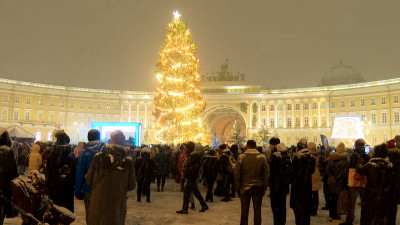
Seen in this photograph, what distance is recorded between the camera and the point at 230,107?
63.6m

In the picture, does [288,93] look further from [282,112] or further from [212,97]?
[212,97]

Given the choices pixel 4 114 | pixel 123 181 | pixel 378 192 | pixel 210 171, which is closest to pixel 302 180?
pixel 378 192

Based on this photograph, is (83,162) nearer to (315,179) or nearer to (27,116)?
(315,179)

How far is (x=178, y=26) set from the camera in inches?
949

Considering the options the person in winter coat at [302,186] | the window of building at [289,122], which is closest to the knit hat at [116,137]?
the person in winter coat at [302,186]

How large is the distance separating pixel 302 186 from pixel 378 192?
164 cm

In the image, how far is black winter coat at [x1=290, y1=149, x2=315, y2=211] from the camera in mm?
6742

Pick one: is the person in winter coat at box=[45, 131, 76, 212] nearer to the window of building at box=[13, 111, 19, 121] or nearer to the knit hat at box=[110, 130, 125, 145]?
the knit hat at box=[110, 130, 125, 145]

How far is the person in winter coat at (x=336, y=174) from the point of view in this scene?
7.81 m

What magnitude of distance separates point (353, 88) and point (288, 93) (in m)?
11.2

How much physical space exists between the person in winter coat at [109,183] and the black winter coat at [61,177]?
1.17 m

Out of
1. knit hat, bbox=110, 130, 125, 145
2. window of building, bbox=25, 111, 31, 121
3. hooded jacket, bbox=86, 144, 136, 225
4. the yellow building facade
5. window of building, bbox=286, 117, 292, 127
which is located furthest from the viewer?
window of building, bbox=286, 117, 292, 127

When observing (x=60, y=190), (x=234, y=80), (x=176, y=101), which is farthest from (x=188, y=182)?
(x=234, y=80)

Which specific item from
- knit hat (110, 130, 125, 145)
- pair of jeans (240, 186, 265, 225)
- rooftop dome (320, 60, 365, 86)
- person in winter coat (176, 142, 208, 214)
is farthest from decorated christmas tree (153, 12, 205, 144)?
rooftop dome (320, 60, 365, 86)
